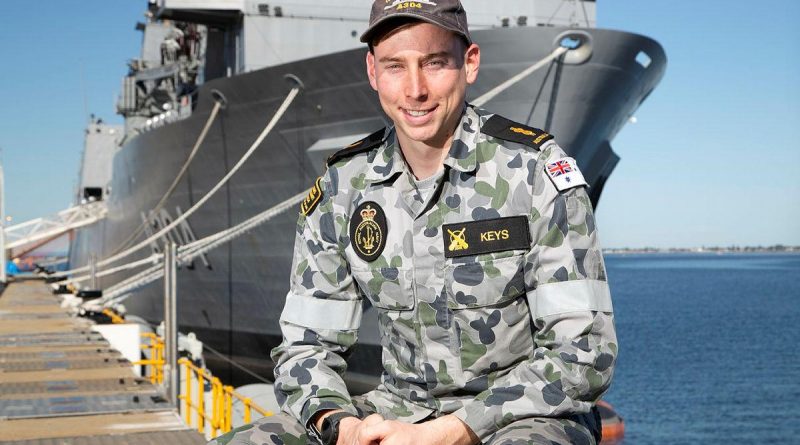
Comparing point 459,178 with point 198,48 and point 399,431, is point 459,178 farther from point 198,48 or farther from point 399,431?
point 198,48

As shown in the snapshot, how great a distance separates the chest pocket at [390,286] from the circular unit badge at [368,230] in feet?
0.14

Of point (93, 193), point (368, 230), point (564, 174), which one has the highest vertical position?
point (564, 174)

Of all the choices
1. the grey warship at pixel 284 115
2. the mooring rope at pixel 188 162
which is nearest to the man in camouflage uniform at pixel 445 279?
the grey warship at pixel 284 115

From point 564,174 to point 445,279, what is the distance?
364mm

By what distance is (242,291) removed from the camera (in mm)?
15812

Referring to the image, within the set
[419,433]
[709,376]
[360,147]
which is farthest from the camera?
[709,376]

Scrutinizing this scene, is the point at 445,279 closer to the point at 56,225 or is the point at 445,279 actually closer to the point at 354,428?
the point at 354,428

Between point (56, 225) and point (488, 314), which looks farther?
point (56, 225)

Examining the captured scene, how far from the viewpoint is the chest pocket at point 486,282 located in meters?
2.08

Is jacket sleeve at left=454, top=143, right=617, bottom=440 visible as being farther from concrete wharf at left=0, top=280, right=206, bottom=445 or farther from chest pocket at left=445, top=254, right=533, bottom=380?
concrete wharf at left=0, top=280, right=206, bottom=445

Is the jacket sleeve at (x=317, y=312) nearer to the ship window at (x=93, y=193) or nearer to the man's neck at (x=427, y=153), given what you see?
the man's neck at (x=427, y=153)

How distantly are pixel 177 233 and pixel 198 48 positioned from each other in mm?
4076

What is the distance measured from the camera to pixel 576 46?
41.5 feet

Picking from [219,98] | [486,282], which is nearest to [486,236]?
[486,282]
